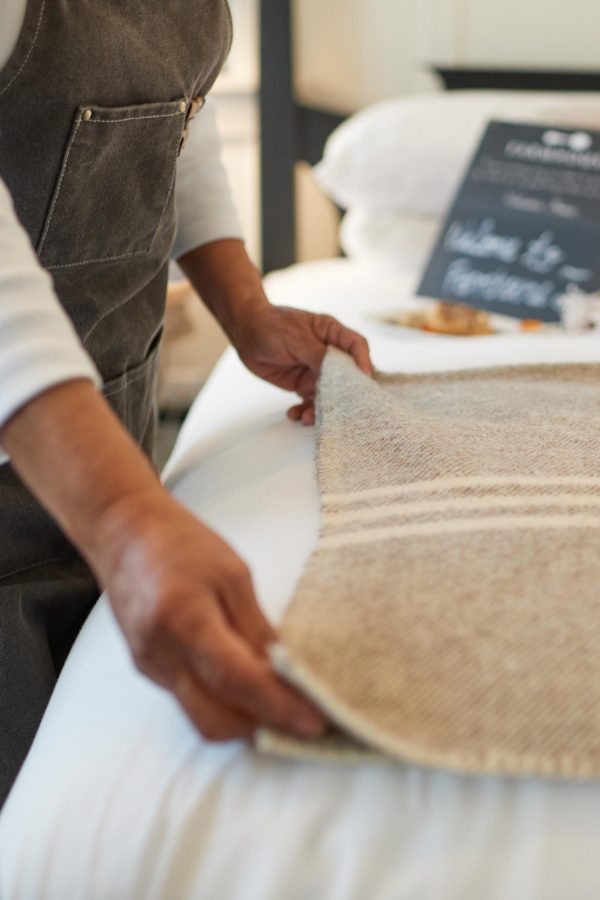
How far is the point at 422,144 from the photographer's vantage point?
5.89 feet

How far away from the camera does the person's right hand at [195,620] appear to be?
1.44ft

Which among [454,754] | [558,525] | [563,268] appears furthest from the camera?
[563,268]

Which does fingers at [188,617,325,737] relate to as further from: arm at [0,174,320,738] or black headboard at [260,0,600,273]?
black headboard at [260,0,600,273]

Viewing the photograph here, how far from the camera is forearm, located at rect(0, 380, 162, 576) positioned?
480mm

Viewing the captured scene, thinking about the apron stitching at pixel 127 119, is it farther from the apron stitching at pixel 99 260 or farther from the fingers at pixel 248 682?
the fingers at pixel 248 682

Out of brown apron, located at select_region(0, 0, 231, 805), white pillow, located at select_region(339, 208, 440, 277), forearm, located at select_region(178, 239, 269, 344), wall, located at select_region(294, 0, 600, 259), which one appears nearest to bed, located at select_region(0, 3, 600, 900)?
brown apron, located at select_region(0, 0, 231, 805)

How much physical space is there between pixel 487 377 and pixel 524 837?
562mm

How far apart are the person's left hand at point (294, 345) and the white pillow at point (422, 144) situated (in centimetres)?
90

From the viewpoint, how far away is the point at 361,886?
0.45 meters

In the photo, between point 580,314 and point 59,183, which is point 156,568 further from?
point 580,314

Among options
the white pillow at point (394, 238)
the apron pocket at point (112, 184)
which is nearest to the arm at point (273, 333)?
the apron pocket at point (112, 184)

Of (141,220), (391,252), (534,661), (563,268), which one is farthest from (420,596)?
(391,252)

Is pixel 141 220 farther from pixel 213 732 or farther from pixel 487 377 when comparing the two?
pixel 213 732

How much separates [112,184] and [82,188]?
1.4 inches
